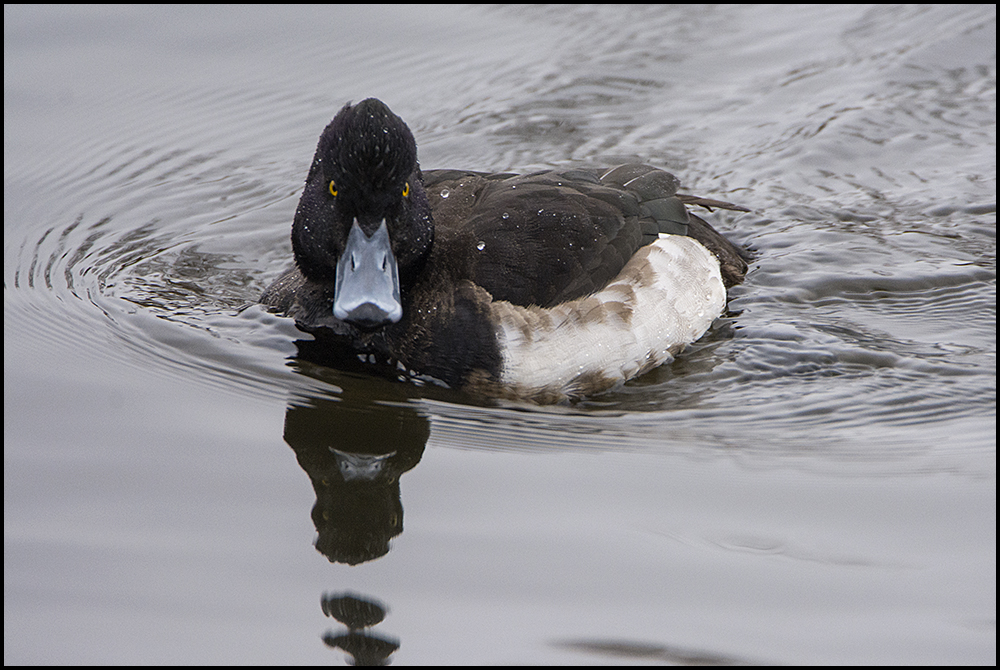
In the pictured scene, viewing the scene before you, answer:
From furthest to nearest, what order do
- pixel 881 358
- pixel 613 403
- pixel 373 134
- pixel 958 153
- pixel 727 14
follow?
pixel 727 14, pixel 958 153, pixel 881 358, pixel 613 403, pixel 373 134

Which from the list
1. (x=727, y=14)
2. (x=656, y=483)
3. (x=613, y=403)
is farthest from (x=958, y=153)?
(x=656, y=483)

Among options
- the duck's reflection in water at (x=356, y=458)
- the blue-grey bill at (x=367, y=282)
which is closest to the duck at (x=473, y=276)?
the blue-grey bill at (x=367, y=282)

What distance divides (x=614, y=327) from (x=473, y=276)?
2.33 ft

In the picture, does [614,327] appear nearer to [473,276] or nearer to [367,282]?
[473,276]

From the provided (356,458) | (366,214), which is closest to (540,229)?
(366,214)

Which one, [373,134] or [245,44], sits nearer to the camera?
[373,134]

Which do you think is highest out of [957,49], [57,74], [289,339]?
[957,49]

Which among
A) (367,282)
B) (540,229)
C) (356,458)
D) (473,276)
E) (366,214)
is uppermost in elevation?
(540,229)

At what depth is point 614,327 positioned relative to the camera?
5.41m

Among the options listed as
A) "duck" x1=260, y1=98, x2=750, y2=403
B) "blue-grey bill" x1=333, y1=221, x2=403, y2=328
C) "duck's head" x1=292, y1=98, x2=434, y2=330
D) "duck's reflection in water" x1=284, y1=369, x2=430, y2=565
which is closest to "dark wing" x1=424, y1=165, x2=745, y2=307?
"duck" x1=260, y1=98, x2=750, y2=403

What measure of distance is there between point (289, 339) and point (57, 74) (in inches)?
164

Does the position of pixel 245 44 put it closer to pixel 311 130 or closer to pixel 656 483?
pixel 311 130

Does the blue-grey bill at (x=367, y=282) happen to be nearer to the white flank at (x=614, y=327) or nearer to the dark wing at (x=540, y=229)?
the dark wing at (x=540, y=229)

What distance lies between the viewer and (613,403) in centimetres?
525
